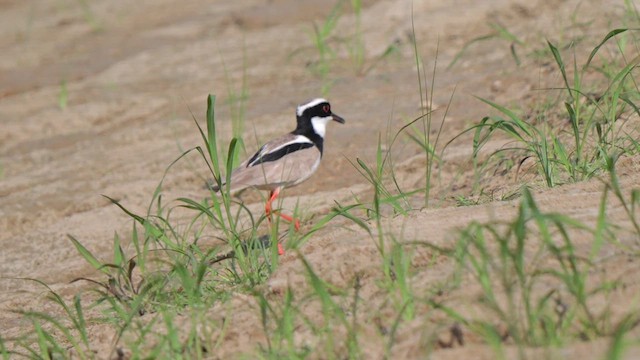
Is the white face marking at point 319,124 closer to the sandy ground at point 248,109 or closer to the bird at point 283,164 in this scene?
the bird at point 283,164

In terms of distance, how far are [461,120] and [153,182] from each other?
1998 millimetres

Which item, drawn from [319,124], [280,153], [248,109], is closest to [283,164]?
[280,153]

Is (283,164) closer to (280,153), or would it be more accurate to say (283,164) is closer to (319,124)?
(280,153)

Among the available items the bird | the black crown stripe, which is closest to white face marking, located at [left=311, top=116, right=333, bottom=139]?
the bird

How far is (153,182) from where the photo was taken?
6859mm

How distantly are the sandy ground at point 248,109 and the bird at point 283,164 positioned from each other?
25cm

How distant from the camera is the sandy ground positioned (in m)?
4.86

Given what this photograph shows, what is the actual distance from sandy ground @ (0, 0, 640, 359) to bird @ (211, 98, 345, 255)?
0.25 metres

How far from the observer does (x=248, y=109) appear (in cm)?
795

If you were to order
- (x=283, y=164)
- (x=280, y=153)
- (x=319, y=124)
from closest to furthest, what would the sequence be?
(x=283, y=164), (x=280, y=153), (x=319, y=124)

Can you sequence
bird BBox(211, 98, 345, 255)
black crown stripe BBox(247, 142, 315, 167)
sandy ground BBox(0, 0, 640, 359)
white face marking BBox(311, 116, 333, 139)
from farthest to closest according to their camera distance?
white face marking BBox(311, 116, 333, 139)
black crown stripe BBox(247, 142, 315, 167)
bird BBox(211, 98, 345, 255)
sandy ground BBox(0, 0, 640, 359)

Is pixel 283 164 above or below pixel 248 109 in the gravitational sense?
below

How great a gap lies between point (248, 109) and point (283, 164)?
2.00 meters

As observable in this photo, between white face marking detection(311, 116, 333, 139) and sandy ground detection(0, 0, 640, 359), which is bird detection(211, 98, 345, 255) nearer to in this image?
white face marking detection(311, 116, 333, 139)
